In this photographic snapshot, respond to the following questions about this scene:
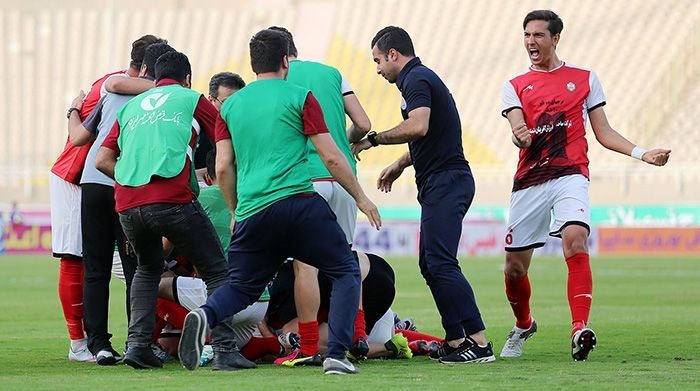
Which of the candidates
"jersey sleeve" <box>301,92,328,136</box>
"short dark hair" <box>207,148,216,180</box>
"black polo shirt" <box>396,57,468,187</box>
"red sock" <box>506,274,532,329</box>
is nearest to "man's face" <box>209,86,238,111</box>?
"short dark hair" <box>207,148,216,180</box>

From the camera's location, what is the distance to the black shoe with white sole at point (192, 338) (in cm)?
668

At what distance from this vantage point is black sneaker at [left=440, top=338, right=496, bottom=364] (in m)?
7.84

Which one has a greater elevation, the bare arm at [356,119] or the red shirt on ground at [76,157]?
the bare arm at [356,119]

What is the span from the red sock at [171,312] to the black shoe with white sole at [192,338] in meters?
1.61

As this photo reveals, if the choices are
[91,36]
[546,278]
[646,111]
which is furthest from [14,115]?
[546,278]

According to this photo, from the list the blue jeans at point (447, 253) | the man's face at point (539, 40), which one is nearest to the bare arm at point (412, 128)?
the blue jeans at point (447, 253)

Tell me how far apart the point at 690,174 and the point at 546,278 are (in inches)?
695

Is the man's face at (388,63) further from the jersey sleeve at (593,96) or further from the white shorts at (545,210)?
the jersey sleeve at (593,96)

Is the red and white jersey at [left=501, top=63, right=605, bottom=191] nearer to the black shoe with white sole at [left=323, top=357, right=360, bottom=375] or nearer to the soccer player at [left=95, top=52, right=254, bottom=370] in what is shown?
the soccer player at [left=95, top=52, right=254, bottom=370]

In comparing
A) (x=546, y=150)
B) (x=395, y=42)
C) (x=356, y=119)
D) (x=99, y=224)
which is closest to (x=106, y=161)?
(x=99, y=224)

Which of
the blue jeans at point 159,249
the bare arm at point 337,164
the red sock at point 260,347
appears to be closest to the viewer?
the bare arm at point 337,164

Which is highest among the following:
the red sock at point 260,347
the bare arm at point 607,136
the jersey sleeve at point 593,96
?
the jersey sleeve at point 593,96

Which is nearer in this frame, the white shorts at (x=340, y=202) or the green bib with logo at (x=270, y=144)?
the green bib with logo at (x=270, y=144)

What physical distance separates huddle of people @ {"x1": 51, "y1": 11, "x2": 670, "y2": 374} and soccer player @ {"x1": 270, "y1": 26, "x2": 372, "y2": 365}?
0.01 m
